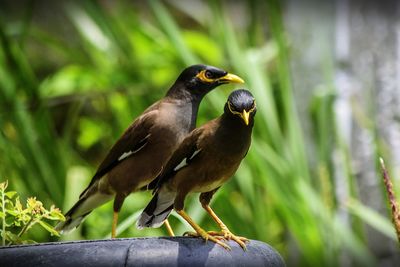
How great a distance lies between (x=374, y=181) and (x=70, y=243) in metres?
3.40

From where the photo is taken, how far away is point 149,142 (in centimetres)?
270

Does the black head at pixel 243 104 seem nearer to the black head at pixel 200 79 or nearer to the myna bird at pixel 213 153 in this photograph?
the myna bird at pixel 213 153

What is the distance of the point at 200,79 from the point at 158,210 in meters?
0.58

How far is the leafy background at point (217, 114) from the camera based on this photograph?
3.60 meters

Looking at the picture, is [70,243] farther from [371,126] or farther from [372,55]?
[372,55]

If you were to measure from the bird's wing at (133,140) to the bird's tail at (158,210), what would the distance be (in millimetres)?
519

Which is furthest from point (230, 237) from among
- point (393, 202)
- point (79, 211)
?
point (79, 211)

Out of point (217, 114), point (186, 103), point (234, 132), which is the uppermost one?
point (234, 132)

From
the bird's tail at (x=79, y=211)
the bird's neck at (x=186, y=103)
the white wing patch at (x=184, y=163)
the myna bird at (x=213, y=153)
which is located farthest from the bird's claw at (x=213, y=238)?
the bird's tail at (x=79, y=211)

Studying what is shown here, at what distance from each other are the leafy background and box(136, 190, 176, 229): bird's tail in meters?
0.95

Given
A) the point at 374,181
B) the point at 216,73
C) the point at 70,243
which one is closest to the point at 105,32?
the point at 216,73

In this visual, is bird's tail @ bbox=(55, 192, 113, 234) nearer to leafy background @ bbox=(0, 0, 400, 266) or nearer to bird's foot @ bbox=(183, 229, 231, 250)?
leafy background @ bbox=(0, 0, 400, 266)

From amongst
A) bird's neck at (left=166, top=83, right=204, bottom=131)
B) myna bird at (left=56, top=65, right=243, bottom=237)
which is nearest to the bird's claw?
myna bird at (left=56, top=65, right=243, bottom=237)

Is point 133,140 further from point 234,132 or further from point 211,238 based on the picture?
point 211,238
